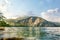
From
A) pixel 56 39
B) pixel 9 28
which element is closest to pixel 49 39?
pixel 56 39

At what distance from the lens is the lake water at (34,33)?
54.0 inches

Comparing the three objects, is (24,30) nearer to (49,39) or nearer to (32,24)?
(32,24)

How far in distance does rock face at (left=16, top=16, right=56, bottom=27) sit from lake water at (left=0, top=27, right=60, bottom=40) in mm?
36

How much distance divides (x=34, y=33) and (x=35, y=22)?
132 millimetres

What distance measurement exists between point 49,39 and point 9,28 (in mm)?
490

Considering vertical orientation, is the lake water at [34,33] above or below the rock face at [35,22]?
below

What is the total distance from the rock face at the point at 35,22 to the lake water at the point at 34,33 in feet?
0.12

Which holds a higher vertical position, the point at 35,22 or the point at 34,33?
the point at 35,22

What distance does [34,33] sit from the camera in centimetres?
139

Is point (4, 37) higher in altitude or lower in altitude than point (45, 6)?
lower

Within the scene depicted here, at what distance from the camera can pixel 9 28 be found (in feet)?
4.52

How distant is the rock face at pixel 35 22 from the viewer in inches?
54.8

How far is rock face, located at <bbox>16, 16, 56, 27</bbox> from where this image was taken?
139cm

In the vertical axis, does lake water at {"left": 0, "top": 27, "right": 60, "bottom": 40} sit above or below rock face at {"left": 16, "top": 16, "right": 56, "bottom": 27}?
below
